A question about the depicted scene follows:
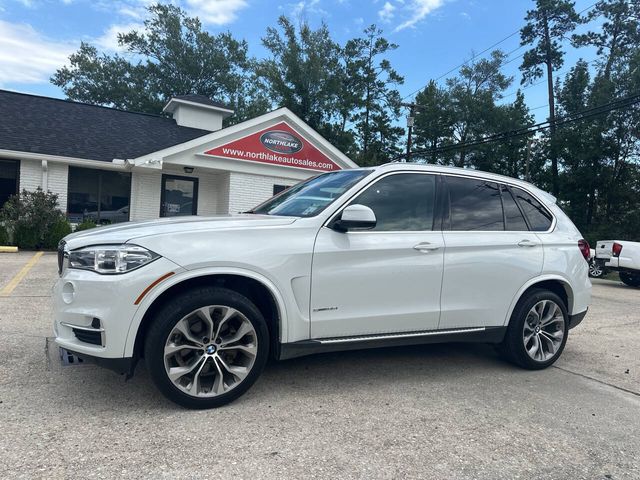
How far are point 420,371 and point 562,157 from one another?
3041 centimetres

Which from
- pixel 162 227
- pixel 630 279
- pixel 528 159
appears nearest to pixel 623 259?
pixel 630 279

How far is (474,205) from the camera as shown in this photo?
14.3 ft

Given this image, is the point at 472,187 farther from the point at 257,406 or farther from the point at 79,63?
the point at 79,63

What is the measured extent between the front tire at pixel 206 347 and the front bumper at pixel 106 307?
7.8 inches

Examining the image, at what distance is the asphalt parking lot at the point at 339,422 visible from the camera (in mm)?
2643

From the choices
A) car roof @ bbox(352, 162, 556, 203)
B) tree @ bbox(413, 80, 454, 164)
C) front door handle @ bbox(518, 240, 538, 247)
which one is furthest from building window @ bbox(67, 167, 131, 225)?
tree @ bbox(413, 80, 454, 164)

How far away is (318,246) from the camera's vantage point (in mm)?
3496

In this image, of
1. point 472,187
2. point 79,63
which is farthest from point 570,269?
point 79,63

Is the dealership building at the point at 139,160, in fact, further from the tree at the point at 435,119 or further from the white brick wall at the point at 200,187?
the tree at the point at 435,119

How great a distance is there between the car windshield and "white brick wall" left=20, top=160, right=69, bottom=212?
12378mm

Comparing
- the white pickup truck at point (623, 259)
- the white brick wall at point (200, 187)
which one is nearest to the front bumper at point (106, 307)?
the white brick wall at point (200, 187)

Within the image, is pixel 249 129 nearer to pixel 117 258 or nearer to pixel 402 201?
pixel 402 201

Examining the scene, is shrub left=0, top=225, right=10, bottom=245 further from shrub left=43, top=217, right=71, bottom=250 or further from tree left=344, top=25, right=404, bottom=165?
tree left=344, top=25, right=404, bottom=165

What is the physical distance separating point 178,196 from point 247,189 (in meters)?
2.43
